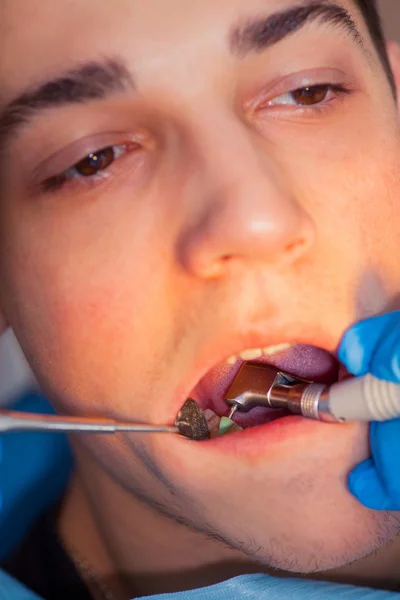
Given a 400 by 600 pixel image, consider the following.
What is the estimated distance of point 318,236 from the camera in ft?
2.71

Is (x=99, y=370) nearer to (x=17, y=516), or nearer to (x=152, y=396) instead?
(x=152, y=396)

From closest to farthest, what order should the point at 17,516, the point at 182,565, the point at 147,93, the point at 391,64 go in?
the point at 147,93 → the point at 391,64 → the point at 182,565 → the point at 17,516

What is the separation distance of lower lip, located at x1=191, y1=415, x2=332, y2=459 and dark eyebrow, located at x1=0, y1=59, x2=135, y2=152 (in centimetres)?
47

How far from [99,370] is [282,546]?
1.16 feet

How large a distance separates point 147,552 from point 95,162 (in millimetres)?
731

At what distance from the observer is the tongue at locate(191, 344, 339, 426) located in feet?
3.22

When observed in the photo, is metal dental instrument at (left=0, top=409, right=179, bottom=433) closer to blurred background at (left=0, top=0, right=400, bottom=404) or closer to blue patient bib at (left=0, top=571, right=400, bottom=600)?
blue patient bib at (left=0, top=571, right=400, bottom=600)

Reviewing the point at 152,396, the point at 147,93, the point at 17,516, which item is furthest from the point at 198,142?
the point at 17,516

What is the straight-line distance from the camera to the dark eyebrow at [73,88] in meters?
0.80

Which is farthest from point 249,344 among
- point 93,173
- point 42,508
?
point 42,508

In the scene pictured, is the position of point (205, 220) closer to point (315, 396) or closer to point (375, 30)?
point (315, 396)

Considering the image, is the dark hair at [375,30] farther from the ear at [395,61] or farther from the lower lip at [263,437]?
the lower lip at [263,437]

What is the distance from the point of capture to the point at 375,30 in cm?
102

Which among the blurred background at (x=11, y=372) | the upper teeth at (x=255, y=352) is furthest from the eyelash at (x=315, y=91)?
the blurred background at (x=11, y=372)
